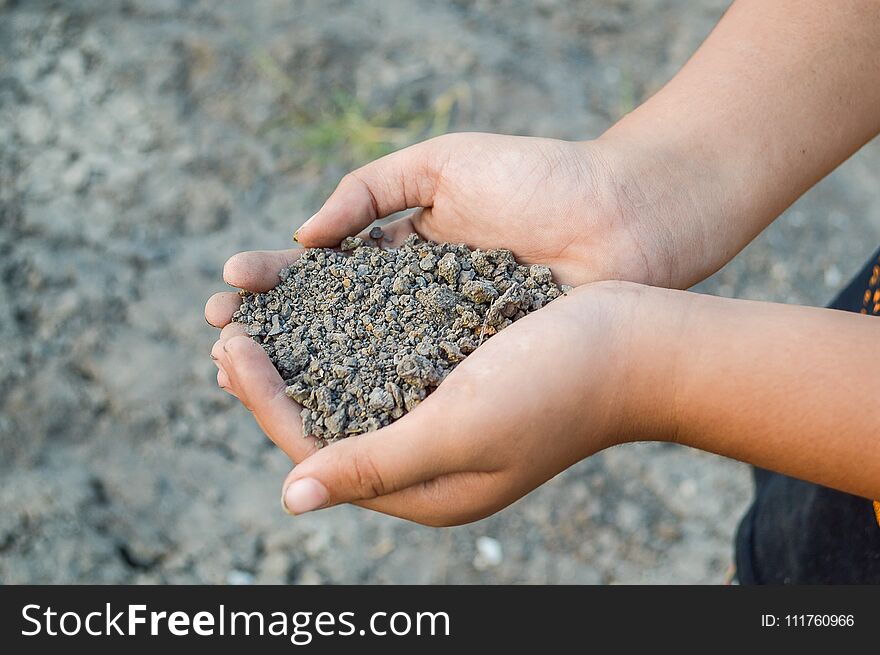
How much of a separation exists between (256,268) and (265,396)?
0.32 m

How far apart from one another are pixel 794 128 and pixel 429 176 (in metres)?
0.73

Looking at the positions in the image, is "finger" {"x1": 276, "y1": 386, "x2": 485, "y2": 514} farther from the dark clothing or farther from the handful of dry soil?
the dark clothing

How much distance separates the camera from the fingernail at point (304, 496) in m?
1.26

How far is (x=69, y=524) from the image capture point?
219 centimetres

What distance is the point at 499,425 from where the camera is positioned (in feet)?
4.21

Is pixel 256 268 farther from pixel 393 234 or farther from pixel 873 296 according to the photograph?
pixel 873 296

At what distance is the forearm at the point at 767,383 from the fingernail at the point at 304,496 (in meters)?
0.54

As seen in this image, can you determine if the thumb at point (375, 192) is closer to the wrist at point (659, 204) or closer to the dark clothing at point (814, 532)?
the wrist at point (659, 204)

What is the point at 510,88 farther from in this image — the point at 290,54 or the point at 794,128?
the point at 794,128

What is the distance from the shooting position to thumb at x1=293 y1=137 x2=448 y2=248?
170 centimetres

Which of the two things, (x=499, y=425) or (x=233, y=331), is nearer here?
(x=499, y=425)

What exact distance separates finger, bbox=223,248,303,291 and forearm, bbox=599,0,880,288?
2.37 feet

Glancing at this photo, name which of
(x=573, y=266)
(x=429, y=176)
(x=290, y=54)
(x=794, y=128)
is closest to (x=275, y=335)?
(x=429, y=176)

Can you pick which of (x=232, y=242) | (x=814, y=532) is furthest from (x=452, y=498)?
(x=232, y=242)
